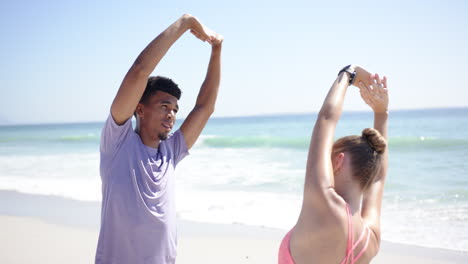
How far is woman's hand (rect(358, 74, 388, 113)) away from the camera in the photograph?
202 cm

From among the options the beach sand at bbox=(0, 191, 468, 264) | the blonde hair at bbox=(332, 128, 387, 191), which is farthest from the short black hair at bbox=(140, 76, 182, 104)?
the beach sand at bbox=(0, 191, 468, 264)

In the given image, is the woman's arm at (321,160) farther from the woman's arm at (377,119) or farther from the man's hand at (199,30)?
the man's hand at (199,30)

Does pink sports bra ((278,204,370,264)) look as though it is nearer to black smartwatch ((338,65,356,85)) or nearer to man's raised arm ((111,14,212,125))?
black smartwatch ((338,65,356,85))

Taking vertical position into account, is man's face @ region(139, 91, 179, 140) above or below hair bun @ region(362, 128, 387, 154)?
above

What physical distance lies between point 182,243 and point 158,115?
12.1 ft

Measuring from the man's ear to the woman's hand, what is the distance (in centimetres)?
51

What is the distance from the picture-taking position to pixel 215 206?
7816 millimetres

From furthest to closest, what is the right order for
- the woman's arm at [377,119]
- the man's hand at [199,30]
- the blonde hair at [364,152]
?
the man's hand at [199,30] < the woman's arm at [377,119] < the blonde hair at [364,152]

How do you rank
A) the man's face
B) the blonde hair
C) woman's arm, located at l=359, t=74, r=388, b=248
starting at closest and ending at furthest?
the blonde hair < woman's arm, located at l=359, t=74, r=388, b=248 < the man's face

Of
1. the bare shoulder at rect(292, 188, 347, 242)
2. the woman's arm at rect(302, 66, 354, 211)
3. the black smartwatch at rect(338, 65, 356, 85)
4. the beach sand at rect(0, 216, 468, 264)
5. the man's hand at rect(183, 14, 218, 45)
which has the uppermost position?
the man's hand at rect(183, 14, 218, 45)

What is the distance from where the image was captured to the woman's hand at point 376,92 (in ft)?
6.63

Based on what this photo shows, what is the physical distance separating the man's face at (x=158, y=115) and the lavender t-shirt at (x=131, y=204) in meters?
0.16

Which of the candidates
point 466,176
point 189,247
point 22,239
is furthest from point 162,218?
point 466,176

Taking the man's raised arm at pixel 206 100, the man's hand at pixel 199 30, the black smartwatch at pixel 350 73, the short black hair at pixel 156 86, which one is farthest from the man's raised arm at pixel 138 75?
the black smartwatch at pixel 350 73
